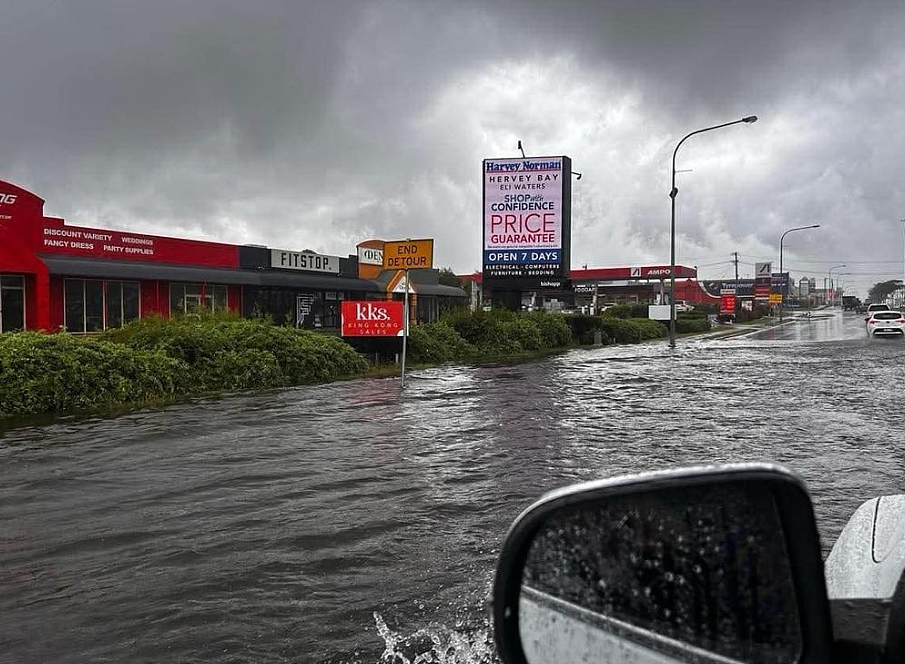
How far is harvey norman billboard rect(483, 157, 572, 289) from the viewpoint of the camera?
33594mm

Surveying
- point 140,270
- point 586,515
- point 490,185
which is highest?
point 490,185

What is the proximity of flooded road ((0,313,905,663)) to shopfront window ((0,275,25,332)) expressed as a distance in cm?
1811

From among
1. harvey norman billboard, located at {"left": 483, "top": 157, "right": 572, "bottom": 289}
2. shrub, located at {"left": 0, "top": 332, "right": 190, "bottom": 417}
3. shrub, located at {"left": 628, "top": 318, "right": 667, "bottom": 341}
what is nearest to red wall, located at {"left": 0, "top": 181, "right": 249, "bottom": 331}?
shrub, located at {"left": 0, "top": 332, "right": 190, "bottom": 417}

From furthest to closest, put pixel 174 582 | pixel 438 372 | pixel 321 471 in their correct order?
1. pixel 438 372
2. pixel 321 471
3. pixel 174 582

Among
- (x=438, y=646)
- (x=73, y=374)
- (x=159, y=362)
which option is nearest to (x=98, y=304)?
(x=159, y=362)

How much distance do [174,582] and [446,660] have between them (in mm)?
2071

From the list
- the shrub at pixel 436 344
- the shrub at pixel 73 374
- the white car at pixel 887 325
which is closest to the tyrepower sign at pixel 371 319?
the shrub at pixel 436 344

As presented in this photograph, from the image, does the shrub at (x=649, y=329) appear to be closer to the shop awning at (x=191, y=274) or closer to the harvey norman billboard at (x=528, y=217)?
the harvey norman billboard at (x=528, y=217)

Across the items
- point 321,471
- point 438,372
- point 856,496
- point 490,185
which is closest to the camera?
point 856,496

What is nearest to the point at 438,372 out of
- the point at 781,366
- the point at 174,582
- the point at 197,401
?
the point at 197,401

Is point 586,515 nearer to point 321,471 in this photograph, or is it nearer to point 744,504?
point 744,504

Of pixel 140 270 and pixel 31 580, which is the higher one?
pixel 140 270

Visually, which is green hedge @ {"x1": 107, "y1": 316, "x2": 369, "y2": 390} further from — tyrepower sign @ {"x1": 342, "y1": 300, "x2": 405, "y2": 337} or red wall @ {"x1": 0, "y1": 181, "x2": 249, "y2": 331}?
red wall @ {"x1": 0, "y1": 181, "x2": 249, "y2": 331}

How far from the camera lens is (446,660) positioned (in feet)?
10.9
